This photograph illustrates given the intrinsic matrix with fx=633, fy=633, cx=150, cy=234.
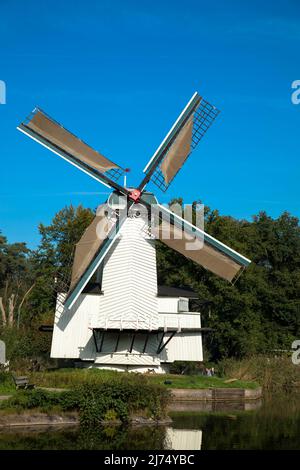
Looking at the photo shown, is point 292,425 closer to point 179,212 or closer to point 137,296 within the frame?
point 137,296

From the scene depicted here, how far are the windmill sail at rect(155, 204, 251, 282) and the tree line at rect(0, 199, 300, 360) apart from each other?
6896mm

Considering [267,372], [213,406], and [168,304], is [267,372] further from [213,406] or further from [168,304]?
[213,406]

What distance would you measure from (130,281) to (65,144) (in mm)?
6166

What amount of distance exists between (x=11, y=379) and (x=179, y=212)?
12463mm

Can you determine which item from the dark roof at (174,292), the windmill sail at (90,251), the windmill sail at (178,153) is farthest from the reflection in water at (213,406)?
the windmill sail at (178,153)

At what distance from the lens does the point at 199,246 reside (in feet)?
83.3

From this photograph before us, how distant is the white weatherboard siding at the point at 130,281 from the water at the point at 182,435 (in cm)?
678

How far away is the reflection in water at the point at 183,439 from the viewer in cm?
1466

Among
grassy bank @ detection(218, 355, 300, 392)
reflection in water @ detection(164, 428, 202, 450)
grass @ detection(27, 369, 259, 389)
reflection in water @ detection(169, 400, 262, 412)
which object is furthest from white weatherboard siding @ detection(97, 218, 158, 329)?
reflection in water @ detection(164, 428, 202, 450)

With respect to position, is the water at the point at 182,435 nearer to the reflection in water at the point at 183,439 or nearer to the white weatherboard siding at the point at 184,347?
the reflection in water at the point at 183,439

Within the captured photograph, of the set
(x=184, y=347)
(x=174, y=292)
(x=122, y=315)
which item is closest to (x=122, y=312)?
(x=122, y=315)

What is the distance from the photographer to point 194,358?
28203 millimetres

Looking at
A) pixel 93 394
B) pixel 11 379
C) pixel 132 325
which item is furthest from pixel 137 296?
pixel 93 394

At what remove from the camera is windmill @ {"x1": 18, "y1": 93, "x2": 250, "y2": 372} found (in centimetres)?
2509
